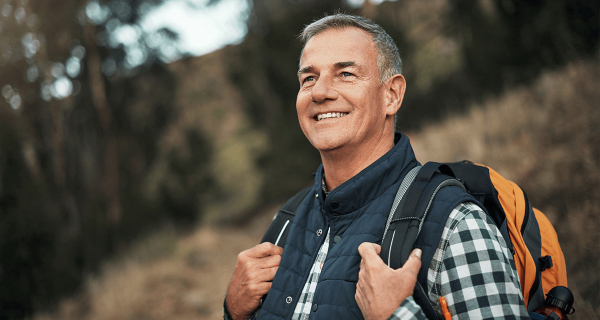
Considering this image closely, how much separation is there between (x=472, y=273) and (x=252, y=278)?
906mm

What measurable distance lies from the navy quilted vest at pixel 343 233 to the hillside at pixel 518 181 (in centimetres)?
241

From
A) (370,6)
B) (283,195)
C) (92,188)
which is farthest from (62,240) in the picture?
(370,6)

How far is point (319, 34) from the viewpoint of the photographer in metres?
1.69

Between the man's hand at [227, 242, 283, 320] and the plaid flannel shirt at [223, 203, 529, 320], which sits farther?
the man's hand at [227, 242, 283, 320]

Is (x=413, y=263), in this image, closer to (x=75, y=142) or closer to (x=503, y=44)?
(x=503, y=44)

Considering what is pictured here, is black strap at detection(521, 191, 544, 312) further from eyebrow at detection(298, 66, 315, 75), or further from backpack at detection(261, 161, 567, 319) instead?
eyebrow at detection(298, 66, 315, 75)

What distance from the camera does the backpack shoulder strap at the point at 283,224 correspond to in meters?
1.77

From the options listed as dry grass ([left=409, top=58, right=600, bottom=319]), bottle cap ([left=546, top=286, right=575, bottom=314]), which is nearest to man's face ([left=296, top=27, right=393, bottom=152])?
bottle cap ([left=546, top=286, right=575, bottom=314])

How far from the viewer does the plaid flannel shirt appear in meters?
1.09

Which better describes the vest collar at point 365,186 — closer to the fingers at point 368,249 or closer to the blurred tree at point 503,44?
the fingers at point 368,249

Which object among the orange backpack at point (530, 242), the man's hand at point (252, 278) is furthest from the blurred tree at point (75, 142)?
the orange backpack at point (530, 242)

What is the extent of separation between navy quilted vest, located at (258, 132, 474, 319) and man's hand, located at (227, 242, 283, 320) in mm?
72

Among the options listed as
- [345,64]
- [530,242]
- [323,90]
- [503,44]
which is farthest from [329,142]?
[503,44]

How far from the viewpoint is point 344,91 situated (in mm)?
1607
